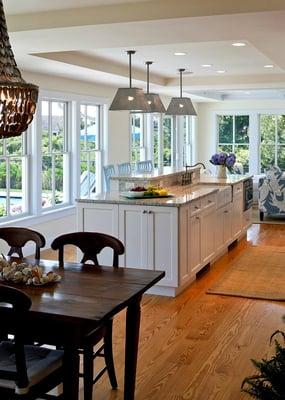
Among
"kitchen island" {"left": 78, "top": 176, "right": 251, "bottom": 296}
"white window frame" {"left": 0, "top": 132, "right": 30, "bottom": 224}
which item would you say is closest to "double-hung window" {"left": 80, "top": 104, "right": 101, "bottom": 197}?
"white window frame" {"left": 0, "top": 132, "right": 30, "bottom": 224}

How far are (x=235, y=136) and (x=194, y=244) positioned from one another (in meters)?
8.84

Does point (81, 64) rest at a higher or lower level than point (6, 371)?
higher

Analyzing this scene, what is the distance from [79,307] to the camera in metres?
2.67

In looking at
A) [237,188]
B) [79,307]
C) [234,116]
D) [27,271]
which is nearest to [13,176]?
[237,188]

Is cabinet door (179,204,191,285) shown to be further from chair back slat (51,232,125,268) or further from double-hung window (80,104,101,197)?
double-hung window (80,104,101,197)

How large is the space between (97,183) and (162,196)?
3639 millimetres

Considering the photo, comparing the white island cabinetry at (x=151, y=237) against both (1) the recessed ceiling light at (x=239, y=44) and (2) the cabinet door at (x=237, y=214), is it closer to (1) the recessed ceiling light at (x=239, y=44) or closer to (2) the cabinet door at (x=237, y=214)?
(1) the recessed ceiling light at (x=239, y=44)

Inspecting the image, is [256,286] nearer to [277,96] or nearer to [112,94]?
[112,94]

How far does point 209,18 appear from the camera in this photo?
4047mm

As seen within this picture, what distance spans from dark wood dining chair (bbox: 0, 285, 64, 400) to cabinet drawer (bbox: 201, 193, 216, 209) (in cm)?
360

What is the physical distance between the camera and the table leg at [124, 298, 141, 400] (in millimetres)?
3154

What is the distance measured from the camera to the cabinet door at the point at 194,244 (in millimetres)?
5805

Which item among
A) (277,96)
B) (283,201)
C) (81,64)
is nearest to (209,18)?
(81,64)

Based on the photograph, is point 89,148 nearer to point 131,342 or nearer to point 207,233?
point 207,233
